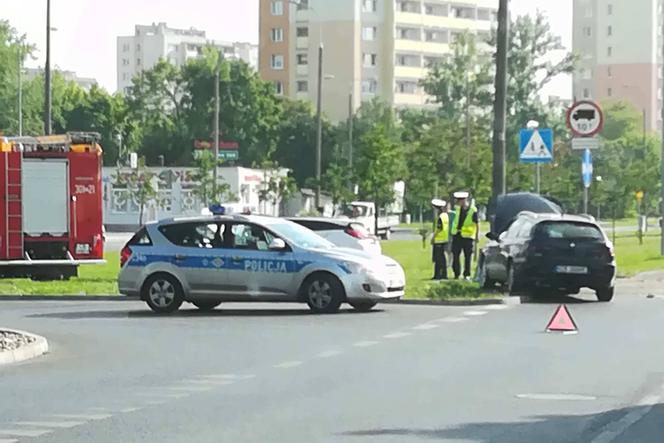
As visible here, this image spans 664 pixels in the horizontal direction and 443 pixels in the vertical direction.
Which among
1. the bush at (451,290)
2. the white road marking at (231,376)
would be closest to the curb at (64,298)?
the bush at (451,290)

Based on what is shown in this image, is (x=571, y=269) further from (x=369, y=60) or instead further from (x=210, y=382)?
(x=369, y=60)

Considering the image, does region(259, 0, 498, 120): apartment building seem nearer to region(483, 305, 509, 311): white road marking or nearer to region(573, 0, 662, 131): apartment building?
region(573, 0, 662, 131): apartment building

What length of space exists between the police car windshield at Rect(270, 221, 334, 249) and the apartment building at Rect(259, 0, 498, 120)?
104 metres

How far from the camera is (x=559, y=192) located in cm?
5906

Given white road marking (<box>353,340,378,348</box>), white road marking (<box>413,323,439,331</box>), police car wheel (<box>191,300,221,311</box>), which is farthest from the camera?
police car wheel (<box>191,300,221,311</box>)

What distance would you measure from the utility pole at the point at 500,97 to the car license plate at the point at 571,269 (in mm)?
4492

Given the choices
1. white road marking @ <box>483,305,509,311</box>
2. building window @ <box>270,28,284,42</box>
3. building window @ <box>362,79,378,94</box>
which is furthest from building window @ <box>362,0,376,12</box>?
white road marking @ <box>483,305,509,311</box>

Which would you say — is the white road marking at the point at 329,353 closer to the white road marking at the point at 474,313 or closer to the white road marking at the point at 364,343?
the white road marking at the point at 364,343

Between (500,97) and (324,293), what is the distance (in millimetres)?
8890

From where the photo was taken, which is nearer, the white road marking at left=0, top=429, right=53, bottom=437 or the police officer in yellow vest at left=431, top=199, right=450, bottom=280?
the white road marking at left=0, top=429, right=53, bottom=437

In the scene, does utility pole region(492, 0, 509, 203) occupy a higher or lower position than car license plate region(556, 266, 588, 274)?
higher

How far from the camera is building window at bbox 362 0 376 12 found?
136 metres

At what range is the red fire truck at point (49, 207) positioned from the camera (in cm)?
3650

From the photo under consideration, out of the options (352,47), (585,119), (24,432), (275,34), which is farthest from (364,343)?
(275,34)
